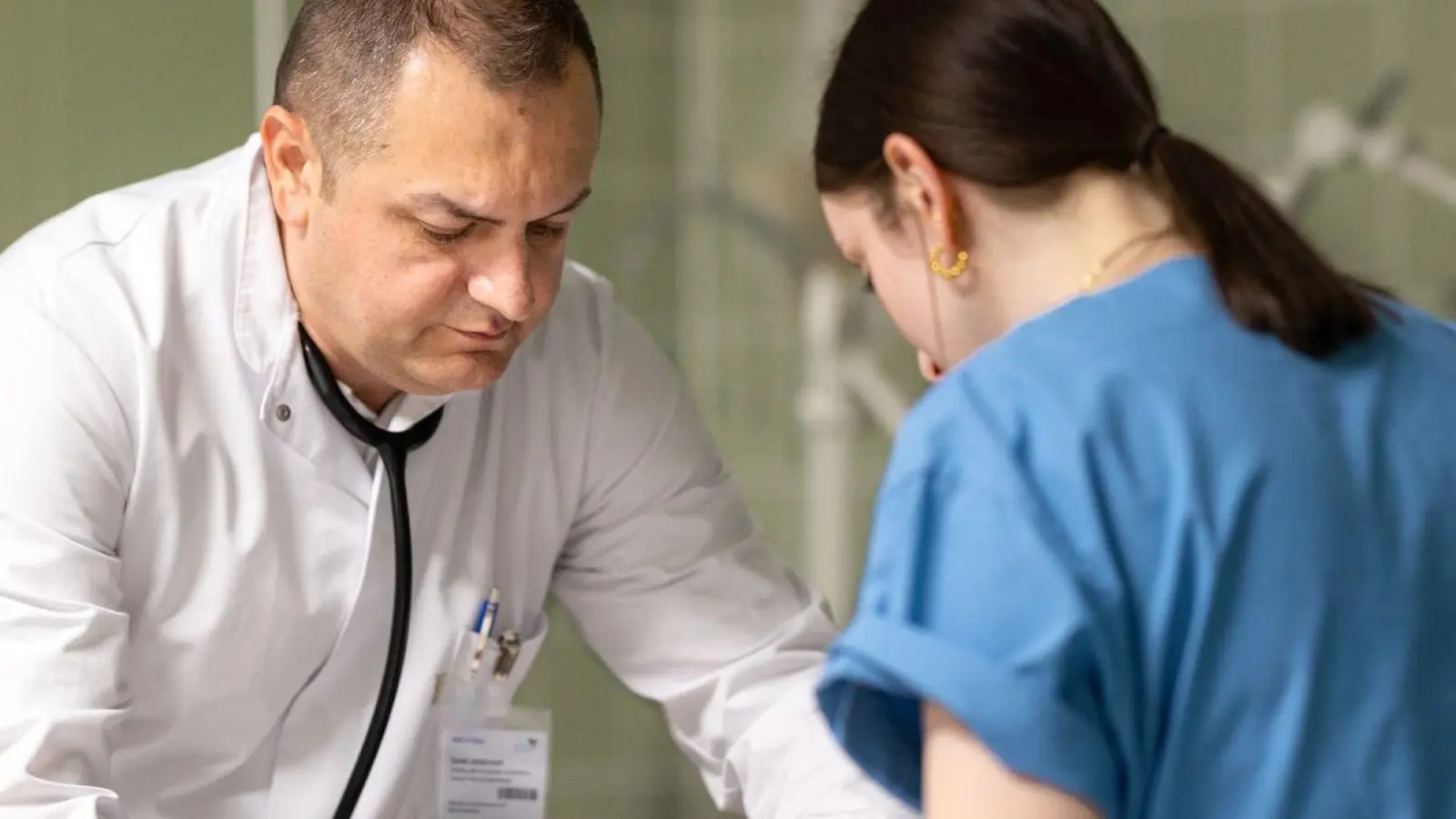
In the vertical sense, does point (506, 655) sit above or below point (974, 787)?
below

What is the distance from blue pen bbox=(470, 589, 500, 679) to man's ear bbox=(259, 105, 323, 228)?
0.36 m

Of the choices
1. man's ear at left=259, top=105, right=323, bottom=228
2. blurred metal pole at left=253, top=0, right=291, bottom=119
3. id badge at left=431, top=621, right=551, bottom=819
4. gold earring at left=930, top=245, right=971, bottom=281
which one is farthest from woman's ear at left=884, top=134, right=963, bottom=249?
blurred metal pole at left=253, top=0, right=291, bottom=119

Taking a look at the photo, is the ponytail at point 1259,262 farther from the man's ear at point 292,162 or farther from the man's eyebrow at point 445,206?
the man's ear at point 292,162

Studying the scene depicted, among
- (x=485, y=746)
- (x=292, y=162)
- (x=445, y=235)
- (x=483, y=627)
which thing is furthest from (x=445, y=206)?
(x=485, y=746)

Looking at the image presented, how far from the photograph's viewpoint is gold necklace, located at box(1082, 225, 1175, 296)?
0.88 metres

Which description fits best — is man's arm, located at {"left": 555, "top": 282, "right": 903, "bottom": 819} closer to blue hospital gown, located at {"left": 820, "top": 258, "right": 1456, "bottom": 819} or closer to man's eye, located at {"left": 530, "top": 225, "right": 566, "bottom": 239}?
man's eye, located at {"left": 530, "top": 225, "right": 566, "bottom": 239}

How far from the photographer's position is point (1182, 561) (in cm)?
75

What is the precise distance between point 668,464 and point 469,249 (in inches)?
13.7

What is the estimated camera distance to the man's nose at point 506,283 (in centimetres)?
122

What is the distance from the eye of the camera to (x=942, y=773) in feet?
2.48

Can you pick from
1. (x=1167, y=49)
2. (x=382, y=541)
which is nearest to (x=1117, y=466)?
(x=382, y=541)

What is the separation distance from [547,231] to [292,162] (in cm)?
21

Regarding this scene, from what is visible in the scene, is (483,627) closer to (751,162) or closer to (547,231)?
(547,231)

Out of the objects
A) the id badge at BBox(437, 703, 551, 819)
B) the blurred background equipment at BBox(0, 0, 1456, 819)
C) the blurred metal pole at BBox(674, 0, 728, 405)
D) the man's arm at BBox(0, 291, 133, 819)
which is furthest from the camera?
the blurred metal pole at BBox(674, 0, 728, 405)
